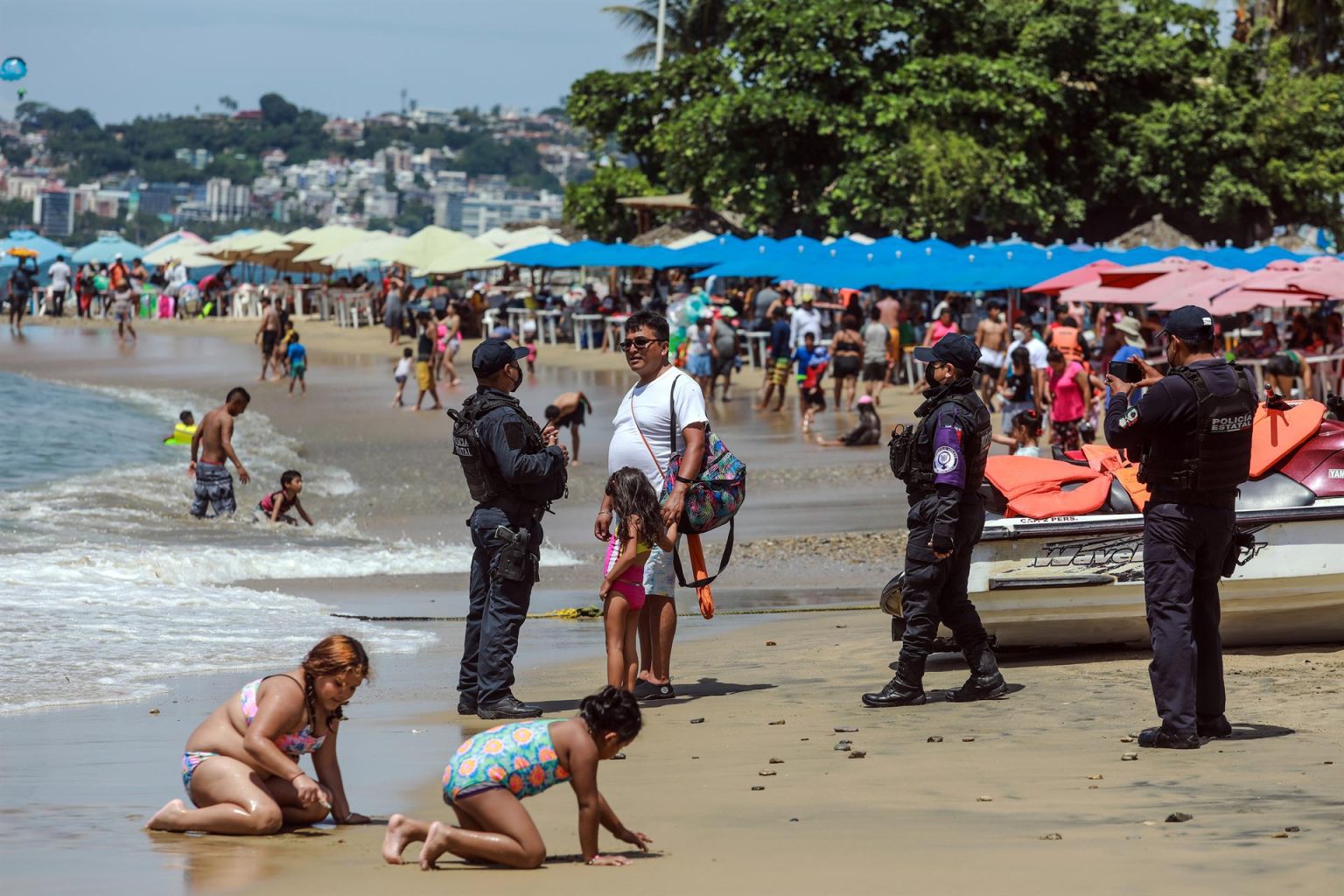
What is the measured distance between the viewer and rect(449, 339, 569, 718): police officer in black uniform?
7.42m

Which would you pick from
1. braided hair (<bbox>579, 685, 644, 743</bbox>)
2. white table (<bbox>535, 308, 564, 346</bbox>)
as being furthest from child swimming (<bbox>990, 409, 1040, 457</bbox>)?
white table (<bbox>535, 308, 564, 346</bbox>)

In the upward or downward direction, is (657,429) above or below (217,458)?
above

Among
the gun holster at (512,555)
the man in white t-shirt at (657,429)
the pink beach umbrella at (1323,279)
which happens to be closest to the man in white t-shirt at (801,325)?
the pink beach umbrella at (1323,279)

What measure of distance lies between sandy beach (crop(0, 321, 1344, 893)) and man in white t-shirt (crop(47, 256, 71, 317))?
4291 centimetres

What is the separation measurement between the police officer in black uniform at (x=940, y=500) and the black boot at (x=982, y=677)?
14 cm

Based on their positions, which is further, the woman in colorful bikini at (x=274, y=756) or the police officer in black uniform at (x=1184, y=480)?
the police officer in black uniform at (x=1184, y=480)

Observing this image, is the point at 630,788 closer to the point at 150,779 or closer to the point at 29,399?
the point at 150,779

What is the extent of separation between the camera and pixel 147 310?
54281mm

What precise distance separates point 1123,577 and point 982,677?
37.7 inches

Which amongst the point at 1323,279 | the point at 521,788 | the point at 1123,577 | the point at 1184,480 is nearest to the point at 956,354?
the point at 1184,480

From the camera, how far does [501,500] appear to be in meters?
7.49

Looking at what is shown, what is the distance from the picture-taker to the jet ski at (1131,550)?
8.09m

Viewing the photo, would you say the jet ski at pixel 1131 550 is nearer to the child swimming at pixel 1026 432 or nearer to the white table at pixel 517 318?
the child swimming at pixel 1026 432

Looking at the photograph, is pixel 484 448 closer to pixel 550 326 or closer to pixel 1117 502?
pixel 1117 502
